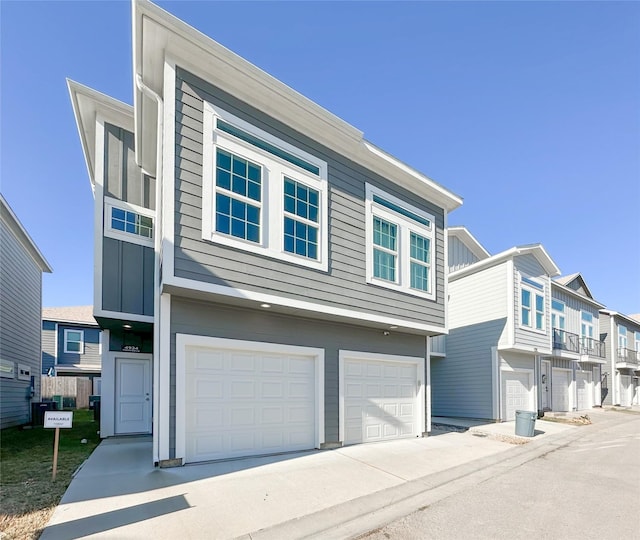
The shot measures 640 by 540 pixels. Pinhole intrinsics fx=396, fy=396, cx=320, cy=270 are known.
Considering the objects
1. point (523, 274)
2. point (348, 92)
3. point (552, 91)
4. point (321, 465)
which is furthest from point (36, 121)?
point (523, 274)

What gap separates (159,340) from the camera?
6828 mm

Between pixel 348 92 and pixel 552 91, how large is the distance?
6.15 m

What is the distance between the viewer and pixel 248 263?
7.32 meters

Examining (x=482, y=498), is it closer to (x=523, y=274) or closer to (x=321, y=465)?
(x=321, y=465)

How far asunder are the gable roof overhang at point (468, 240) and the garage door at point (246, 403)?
1226cm

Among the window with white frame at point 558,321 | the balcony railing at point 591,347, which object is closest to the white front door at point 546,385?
the window with white frame at point 558,321

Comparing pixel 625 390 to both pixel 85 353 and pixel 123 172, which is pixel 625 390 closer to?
pixel 123 172

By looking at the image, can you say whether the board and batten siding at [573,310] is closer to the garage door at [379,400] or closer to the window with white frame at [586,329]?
Answer: the window with white frame at [586,329]

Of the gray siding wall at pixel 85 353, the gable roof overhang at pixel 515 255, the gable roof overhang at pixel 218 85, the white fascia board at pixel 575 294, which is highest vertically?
the gable roof overhang at pixel 218 85

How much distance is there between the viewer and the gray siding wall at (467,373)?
51.9 feet

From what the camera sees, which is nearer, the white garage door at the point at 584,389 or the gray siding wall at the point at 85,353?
the gray siding wall at the point at 85,353

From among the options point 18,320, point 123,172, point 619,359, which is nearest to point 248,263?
point 123,172

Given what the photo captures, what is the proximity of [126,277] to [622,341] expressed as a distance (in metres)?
31.9

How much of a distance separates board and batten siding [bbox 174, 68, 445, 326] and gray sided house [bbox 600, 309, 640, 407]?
22364 millimetres
